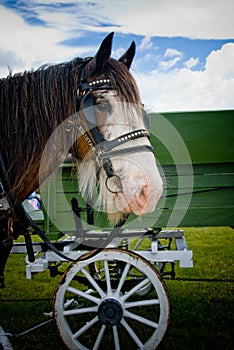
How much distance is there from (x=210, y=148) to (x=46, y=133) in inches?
73.3

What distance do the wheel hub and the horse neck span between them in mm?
1207

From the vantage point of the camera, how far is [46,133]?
194 centimetres

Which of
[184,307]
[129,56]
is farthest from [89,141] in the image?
[184,307]

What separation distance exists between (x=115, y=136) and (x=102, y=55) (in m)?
0.42

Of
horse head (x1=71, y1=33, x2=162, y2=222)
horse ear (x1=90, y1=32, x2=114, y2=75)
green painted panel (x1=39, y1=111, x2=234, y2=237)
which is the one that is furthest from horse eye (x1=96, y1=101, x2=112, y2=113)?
green painted panel (x1=39, y1=111, x2=234, y2=237)

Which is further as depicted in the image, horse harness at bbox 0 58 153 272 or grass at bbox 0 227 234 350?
grass at bbox 0 227 234 350

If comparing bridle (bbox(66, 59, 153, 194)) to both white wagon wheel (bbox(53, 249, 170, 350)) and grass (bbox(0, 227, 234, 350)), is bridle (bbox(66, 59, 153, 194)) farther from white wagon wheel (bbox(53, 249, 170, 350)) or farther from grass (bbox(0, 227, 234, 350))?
grass (bbox(0, 227, 234, 350))

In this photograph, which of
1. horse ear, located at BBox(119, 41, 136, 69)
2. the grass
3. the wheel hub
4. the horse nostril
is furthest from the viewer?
the grass

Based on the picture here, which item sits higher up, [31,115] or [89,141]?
[31,115]

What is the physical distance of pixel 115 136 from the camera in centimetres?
179

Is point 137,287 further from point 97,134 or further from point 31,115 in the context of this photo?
point 31,115

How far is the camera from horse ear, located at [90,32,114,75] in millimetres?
1776

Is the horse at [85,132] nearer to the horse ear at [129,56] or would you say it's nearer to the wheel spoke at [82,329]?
the horse ear at [129,56]

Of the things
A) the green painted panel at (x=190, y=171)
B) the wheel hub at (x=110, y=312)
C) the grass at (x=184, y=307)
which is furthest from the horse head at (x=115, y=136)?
the grass at (x=184, y=307)
